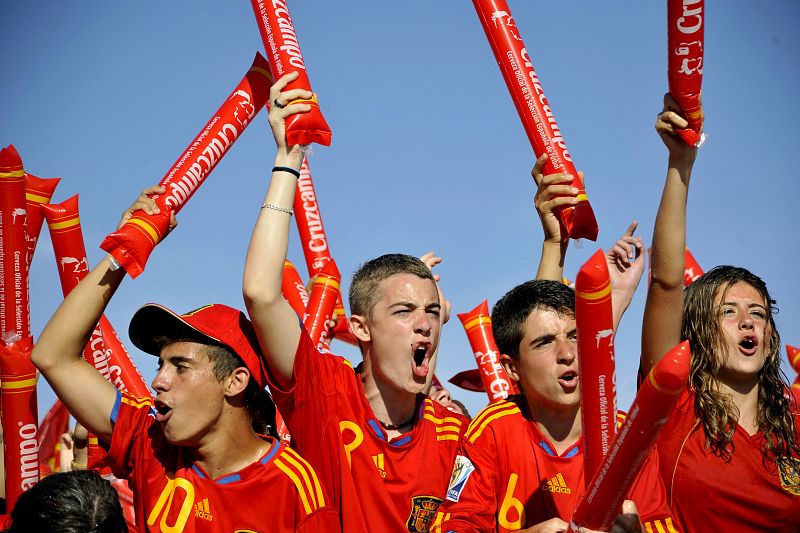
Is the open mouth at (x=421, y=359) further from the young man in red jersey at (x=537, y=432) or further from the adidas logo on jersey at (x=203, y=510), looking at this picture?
the adidas logo on jersey at (x=203, y=510)

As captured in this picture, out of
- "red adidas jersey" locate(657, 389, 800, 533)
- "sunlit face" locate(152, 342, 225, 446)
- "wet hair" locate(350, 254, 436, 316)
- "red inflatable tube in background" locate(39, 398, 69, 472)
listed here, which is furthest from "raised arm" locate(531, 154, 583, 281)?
"red inflatable tube in background" locate(39, 398, 69, 472)

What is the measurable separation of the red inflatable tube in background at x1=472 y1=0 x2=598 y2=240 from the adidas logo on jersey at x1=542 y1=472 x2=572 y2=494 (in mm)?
1333

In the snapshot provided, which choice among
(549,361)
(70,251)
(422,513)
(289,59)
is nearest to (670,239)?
(549,361)

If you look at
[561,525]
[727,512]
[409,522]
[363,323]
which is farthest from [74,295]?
[727,512]

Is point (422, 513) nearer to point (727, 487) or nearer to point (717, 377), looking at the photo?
point (727, 487)

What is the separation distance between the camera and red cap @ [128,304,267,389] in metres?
4.80

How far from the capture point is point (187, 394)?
4711mm

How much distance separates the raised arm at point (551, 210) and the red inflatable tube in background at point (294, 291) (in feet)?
7.86

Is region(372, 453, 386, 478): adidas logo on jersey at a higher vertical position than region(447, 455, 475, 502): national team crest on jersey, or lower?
higher

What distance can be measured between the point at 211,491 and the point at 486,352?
11.0ft

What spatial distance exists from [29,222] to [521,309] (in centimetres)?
318

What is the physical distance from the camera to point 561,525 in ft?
13.0

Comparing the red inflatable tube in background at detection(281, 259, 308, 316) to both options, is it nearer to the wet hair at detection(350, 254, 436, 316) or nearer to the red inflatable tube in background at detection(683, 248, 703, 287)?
the wet hair at detection(350, 254, 436, 316)

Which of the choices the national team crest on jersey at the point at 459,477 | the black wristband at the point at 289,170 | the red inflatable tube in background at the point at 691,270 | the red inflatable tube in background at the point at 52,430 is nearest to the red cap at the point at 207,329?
the black wristband at the point at 289,170
